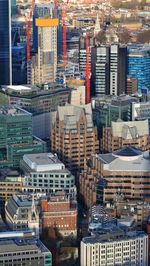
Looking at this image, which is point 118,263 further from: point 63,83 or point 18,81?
point 18,81

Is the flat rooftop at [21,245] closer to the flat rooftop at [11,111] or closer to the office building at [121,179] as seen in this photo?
the office building at [121,179]

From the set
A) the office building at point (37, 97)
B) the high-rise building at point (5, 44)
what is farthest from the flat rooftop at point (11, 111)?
the high-rise building at point (5, 44)

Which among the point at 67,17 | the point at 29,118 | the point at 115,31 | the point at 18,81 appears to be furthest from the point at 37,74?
the point at 67,17

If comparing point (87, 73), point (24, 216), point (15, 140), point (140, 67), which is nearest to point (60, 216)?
point (24, 216)

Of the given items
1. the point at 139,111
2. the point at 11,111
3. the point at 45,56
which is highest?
the point at 45,56

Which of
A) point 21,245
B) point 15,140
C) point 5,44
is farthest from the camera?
point 5,44

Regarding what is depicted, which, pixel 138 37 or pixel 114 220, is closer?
pixel 114 220

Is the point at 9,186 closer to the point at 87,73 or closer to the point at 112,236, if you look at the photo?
the point at 112,236
